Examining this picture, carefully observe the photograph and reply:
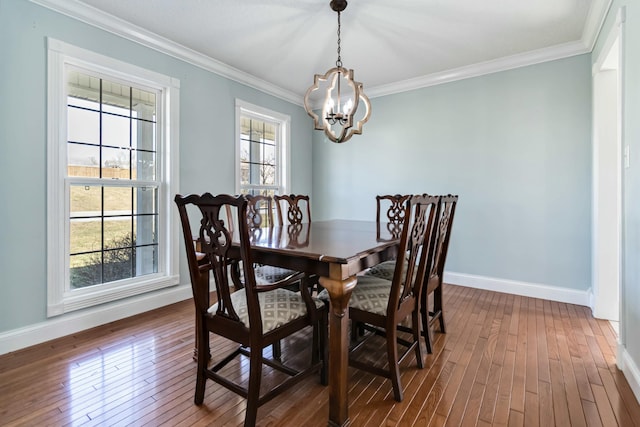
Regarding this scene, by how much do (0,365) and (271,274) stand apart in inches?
72.4

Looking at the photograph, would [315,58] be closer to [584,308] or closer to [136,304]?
[136,304]

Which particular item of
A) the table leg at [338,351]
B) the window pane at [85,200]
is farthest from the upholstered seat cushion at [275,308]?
the window pane at [85,200]

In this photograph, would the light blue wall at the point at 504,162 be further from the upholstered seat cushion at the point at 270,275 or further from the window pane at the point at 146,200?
the window pane at the point at 146,200

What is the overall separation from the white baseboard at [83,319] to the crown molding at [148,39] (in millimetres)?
2419

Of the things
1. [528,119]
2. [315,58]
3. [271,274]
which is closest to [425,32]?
[315,58]

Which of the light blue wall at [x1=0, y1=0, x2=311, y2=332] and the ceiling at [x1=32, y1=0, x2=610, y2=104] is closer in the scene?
the light blue wall at [x1=0, y1=0, x2=311, y2=332]

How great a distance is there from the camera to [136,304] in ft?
9.49

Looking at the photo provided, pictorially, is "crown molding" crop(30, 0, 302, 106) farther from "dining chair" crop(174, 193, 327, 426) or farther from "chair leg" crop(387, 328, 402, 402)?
"chair leg" crop(387, 328, 402, 402)

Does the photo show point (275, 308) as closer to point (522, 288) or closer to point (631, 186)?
point (631, 186)

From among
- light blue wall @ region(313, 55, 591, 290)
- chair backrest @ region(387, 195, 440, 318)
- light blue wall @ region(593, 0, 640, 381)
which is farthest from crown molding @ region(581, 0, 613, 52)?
chair backrest @ region(387, 195, 440, 318)

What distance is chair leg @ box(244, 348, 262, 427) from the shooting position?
1375 mm

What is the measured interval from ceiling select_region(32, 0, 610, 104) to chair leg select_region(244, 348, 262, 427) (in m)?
2.59

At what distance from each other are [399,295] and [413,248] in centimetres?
28

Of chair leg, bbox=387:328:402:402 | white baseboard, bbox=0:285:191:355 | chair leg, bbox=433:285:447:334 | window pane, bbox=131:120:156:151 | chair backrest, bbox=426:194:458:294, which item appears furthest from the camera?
window pane, bbox=131:120:156:151
